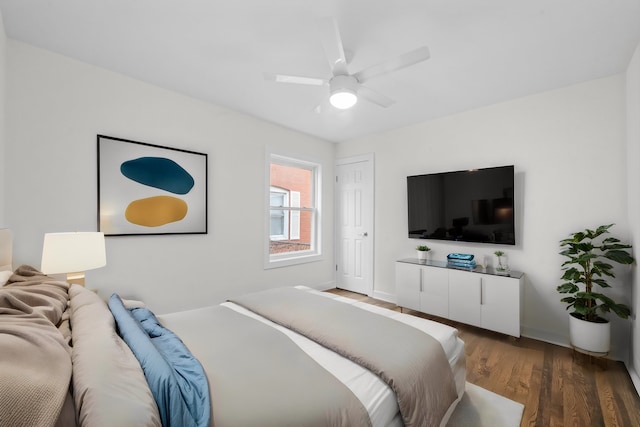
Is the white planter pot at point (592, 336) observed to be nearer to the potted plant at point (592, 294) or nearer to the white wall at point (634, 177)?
the potted plant at point (592, 294)

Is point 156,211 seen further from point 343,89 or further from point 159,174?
point 343,89

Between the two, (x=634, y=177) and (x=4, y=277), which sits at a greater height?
(x=634, y=177)

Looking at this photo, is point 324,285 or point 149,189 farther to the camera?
point 324,285

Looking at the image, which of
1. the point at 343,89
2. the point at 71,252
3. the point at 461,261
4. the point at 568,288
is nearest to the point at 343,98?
the point at 343,89

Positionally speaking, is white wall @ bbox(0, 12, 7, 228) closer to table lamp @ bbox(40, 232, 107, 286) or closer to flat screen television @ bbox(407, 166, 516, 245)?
table lamp @ bbox(40, 232, 107, 286)

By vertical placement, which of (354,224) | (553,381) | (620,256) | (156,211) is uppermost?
(156,211)

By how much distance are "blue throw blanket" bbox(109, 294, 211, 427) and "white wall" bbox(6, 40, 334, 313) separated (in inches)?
59.4

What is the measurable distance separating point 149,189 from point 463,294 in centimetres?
332

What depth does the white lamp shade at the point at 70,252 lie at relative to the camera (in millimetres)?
1795

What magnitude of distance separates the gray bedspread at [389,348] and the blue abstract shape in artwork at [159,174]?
65.7 inches

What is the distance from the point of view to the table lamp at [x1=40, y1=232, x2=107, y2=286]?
179 cm

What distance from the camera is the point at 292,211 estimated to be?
434 centimetres

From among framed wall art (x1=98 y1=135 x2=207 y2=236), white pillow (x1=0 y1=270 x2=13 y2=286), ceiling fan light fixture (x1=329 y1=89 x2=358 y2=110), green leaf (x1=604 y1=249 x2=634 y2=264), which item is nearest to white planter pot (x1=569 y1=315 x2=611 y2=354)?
green leaf (x1=604 y1=249 x2=634 y2=264)

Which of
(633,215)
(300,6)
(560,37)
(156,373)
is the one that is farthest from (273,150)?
(633,215)
